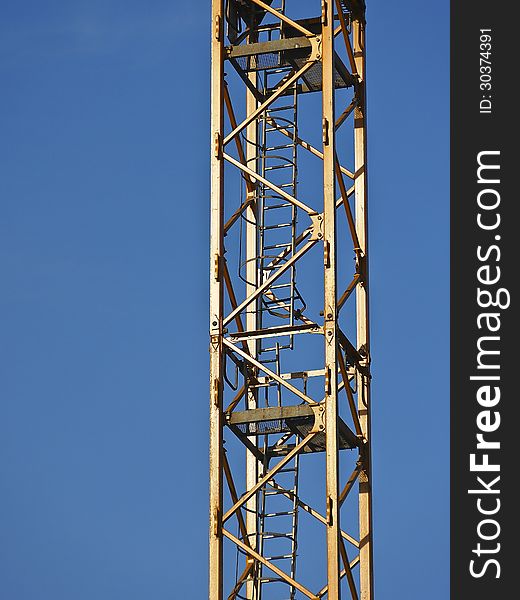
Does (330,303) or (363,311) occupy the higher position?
(330,303)

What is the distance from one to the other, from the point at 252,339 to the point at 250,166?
4571 mm

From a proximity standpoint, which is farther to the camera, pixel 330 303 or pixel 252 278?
pixel 252 278

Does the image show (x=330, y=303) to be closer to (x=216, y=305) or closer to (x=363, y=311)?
(x=216, y=305)

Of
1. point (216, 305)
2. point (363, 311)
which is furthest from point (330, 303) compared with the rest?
point (363, 311)

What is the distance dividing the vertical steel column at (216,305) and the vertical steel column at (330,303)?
6.31ft

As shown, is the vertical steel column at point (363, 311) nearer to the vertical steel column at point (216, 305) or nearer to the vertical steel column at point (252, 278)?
the vertical steel column at point (252, 278)

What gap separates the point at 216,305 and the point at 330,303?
207 centimetres

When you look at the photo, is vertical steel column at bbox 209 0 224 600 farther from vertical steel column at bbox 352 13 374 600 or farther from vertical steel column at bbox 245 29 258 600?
vertical steel column at bbox 352 13 374 600

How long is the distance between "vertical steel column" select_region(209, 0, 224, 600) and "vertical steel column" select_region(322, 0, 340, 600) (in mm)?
1924

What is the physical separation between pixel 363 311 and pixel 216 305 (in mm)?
3190

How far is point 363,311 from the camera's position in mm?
33594

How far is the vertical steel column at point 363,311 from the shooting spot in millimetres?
32719

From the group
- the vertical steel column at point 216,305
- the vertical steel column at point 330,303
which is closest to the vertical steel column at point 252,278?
the vertical steel column at point 216,305

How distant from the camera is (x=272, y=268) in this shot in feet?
110
